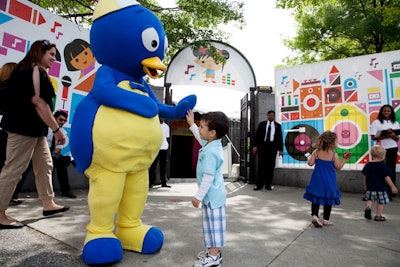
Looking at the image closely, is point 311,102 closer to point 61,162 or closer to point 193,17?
point 193,17

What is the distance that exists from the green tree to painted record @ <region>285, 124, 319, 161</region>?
3.38m

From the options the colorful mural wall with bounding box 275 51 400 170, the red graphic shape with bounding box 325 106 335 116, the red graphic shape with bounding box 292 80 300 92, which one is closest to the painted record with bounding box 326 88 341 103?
the colorful mural wall with bounding box 275 51 400 170

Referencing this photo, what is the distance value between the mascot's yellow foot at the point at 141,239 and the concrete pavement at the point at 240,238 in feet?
0.18

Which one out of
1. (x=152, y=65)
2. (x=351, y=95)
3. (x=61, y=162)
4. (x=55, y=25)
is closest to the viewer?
(x=152, y=65)

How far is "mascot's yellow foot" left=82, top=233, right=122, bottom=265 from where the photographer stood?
1862 mm

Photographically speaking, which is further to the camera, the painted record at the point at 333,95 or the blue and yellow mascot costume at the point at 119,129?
the painted record at the point at 333,95

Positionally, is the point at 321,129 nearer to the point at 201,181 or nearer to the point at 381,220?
the point at 381,220

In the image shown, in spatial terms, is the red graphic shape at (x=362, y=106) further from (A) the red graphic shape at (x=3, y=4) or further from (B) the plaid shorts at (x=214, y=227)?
(A) the red graphic shape at (x=3, y=4)

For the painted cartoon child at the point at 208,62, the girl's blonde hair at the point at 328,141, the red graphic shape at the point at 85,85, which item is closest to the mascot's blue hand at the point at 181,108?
the girl's blonde hair at the point at 328,141

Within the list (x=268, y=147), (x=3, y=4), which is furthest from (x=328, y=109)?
(x=3, y=4)

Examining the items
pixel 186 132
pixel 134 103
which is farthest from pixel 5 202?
pixel 186 132

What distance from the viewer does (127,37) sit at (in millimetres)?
2188

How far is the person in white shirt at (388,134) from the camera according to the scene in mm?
5305

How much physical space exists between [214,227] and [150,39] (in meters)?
1.52
